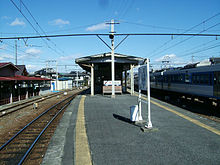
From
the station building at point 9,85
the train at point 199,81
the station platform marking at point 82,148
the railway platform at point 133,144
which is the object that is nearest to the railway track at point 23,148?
the railway platform at point 133,144

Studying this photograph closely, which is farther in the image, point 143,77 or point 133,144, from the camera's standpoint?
point 143,77

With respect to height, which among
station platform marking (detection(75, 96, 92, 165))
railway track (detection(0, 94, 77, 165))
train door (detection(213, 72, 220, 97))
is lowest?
railway track (detection(0, 94, 77, 165))

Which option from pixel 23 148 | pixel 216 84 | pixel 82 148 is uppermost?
pixel 216 84

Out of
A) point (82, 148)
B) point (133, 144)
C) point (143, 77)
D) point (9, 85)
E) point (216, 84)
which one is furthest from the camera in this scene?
point (9, 85)

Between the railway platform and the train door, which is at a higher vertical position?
the train door

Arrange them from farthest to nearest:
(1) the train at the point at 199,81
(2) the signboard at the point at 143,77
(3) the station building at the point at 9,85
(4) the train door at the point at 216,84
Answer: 1. (3) the station building at the point at 9,85
2. (1) the train at the point at 199,81
3. (4) the train door at the point at 216,84
4. (2) the signboard at the point at 143,77

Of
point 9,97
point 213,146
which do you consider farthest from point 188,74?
point 9,97

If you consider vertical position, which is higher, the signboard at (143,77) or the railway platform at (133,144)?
the signboard at (143,77)

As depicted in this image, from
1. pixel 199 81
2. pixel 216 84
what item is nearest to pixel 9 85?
pixel 199 81

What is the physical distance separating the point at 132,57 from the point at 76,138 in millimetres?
13771

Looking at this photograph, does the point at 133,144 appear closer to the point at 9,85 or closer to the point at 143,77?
the point at 143,77

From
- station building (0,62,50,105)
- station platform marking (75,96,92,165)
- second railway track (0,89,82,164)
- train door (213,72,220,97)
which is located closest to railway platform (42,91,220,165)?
station platform marking (75,96,92,165)

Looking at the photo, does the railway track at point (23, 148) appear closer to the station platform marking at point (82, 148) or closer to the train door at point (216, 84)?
the station platform marking at point (82, 148)

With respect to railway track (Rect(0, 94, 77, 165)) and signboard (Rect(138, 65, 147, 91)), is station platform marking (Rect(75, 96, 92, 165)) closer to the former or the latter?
railway track (Rect(0, 94, 77, 165))
